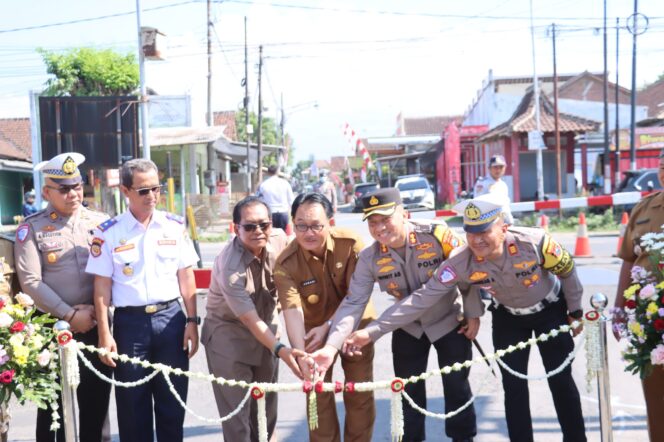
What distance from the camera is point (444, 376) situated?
13.9 ft

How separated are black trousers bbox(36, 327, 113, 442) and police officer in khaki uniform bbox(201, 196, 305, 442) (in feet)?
2.30

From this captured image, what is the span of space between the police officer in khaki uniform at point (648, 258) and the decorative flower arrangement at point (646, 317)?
197 mm

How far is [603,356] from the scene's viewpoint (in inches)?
145

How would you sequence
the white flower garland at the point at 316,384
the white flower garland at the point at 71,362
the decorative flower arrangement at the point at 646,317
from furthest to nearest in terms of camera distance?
the white flower garland at the point at 71,362
the white flower garland at the point at 316,384
the decorative flower arrangement at the point at 646,317

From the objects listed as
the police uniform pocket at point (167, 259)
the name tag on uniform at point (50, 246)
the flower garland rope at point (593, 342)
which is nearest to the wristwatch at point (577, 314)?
the flower garland rope at point (593, 342)

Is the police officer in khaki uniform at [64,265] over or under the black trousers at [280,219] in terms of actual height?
over

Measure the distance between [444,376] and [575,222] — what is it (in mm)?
17608

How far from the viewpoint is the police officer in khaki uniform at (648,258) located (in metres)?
3.88

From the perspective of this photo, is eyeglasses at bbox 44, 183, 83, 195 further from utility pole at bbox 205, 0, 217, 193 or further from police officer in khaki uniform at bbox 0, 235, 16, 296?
utility pole at bbox 205, 0, 217, 193

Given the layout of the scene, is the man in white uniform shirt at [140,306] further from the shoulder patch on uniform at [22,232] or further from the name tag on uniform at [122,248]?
the shoulder patch on uniform at [22,232]

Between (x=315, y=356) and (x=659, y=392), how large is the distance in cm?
187

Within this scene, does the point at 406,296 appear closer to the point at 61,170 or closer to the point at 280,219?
the point at 61,170

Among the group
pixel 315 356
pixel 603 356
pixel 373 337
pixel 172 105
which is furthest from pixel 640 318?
pixel 172 105

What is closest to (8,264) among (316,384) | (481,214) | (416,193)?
(316,384)
